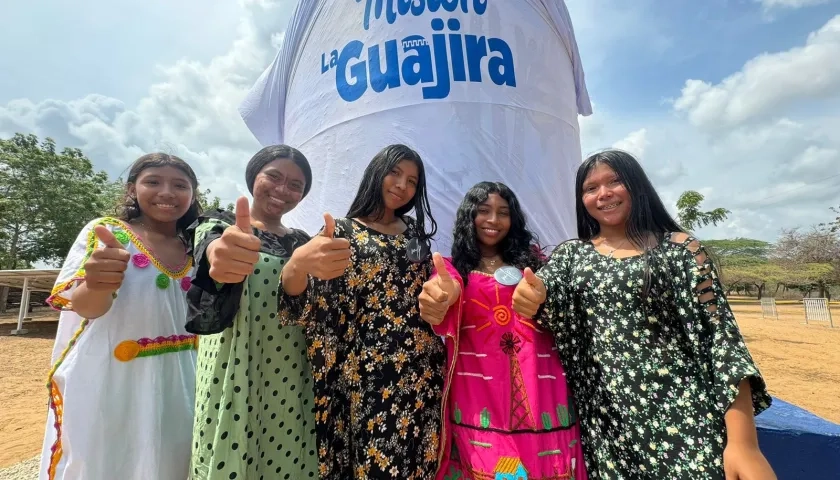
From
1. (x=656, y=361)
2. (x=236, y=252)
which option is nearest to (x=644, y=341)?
(x=656, y=361)

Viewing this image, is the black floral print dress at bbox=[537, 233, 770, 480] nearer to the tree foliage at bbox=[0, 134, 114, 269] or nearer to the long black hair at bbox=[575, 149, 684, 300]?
the long black hair at bbox=[575, 149, 684, 300]

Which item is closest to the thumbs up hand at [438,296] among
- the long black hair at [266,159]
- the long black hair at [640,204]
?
the long black hair at [640,204]

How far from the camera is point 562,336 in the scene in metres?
1.33

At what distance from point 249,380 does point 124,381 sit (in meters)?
0.52

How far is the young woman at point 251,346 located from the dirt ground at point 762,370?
3.94 meters

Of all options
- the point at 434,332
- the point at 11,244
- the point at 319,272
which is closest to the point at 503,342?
the point at 434,332

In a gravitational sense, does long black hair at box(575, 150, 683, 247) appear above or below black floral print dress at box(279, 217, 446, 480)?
above

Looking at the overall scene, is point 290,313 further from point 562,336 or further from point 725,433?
point 725,433

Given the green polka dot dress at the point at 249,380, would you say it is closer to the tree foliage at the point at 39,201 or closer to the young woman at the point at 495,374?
the young woman at the point at 495,374

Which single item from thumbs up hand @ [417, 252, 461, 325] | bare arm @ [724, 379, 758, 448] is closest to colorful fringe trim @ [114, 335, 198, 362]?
thumbs up hand @ [417, 252, 461, 325]

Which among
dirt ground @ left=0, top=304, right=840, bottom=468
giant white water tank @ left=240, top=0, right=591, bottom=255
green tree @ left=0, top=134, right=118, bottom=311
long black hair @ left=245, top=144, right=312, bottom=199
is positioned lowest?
dirt ground @ left=0, top=304, right=840, bottom=468

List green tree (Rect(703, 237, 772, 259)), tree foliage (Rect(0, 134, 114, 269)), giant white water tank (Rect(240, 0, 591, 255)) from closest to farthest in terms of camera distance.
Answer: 1. giant white water tank (Rect(240, 0, 591, 255))
2. tree foliage (Rect(0, 134, 114, 269))
3. green tree (Rect(703, 237, 772, 259))

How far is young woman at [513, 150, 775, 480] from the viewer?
1.03 m

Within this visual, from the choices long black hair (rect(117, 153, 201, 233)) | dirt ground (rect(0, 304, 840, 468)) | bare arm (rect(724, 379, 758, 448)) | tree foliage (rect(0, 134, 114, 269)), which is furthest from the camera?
tree foliage (rect(0, 134, 114, 269))
